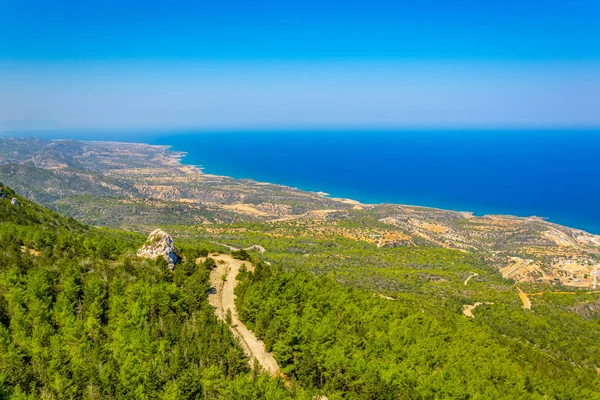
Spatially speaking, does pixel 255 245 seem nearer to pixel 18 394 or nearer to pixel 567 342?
pixel 567 342

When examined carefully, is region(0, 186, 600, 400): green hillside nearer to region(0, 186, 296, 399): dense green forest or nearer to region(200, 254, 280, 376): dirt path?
region(0, 186, 296, 399): dense green forest

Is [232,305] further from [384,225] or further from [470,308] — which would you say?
[384,225]

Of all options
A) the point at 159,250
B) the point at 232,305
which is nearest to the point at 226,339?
the point at 232,305

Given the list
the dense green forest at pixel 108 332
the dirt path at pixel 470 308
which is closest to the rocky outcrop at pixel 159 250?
the dense green forest at pixel 108 332

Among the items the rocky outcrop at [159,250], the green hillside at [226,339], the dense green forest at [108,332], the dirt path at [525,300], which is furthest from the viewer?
the dirt path at [525,300]

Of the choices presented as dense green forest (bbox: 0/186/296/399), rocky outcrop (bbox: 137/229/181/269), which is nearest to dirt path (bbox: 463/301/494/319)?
dense green forest (bbox: 0/186/296/399)

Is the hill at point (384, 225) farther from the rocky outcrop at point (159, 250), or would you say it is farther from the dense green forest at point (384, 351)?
the rocky outcrop at point (159, 250)
